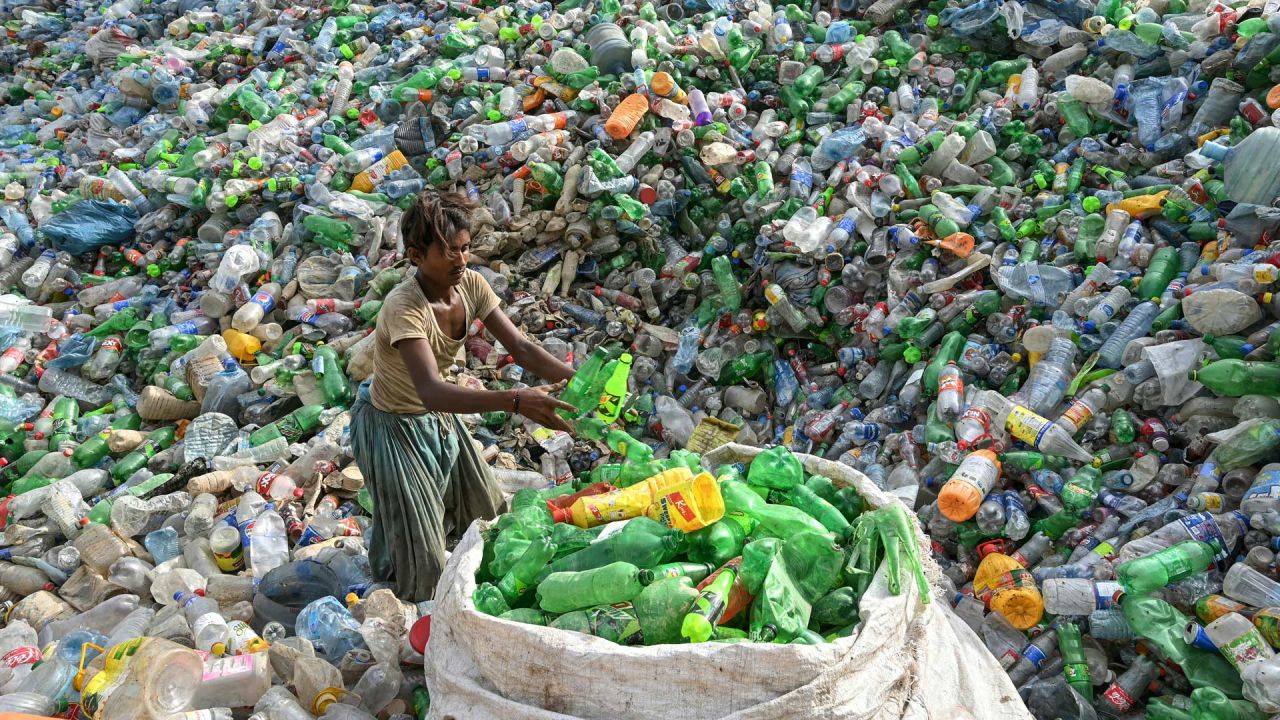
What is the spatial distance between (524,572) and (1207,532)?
91.3 inches

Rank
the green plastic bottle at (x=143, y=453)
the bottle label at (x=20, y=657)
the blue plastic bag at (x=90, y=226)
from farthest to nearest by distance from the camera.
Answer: the blue plastic bag at (x=90, y=226) → the green plastic bottle at (x=143, y=453) → the bottle label at (x=20, y=657)

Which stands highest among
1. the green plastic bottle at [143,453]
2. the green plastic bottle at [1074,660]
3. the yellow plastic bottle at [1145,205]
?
the yellow plastic bottle at [1145,205]

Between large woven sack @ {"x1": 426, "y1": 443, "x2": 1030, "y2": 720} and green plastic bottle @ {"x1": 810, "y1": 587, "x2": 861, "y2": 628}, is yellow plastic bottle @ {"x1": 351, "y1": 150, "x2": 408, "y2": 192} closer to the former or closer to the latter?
large woven sack @ {"x1": 426, "y1": 443, "x2": 1030, "y2": 720}

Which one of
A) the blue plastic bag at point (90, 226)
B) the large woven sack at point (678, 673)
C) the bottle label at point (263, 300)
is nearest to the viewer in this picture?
the large woven sack at point (678, 673)

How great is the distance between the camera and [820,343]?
5105 millimetres

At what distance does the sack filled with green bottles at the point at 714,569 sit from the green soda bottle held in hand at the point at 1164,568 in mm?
1037

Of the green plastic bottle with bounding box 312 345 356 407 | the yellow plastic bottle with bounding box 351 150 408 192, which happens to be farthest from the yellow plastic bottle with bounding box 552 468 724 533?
the yellow plastic bottle with bounding box 351 150 408 192

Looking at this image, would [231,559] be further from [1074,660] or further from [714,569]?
[1074,660]

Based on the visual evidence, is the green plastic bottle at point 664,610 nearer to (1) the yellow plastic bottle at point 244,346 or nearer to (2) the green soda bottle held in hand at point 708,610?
(2) the green soda bottle held in hand at point 708,610

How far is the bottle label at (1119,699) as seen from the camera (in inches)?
115

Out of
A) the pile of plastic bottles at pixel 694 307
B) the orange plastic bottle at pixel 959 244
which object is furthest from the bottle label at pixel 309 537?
the orange plastic bottle at pixel 959 244

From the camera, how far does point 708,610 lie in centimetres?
216

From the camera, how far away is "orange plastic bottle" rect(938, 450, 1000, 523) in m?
3.55

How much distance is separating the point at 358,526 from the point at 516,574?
6.99 ft
